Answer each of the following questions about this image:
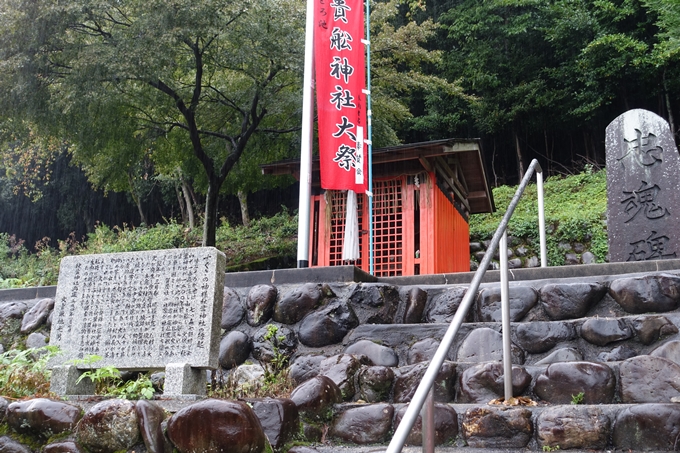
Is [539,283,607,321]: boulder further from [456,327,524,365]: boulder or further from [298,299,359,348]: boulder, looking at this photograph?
[298,299,359,348]: boulder

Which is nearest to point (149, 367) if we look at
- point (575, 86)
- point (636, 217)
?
point (636, 217)

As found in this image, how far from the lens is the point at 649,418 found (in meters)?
3.23

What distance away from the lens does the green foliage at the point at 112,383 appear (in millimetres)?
4559

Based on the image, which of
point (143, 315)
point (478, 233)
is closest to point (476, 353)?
point (143, 315)

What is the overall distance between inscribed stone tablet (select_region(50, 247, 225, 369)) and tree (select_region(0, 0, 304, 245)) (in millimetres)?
7159

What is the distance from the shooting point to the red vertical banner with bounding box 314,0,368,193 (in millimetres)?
8258

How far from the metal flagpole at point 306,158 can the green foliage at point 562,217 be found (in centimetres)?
977

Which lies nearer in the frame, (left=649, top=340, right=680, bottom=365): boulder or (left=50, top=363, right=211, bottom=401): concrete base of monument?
(left=649, top=340, right=680, bottom=365): boulder

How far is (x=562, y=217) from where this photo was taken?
53.1 ft

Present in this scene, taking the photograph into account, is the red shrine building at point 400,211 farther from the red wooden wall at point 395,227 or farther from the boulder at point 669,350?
the boulder at point 669,350

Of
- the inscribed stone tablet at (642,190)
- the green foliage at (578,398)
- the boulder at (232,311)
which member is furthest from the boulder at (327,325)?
the inscribed stone tablet at (642,190)

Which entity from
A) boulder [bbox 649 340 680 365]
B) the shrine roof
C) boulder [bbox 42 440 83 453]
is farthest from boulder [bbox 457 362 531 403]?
the shrine roof

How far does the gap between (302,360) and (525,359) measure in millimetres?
1837

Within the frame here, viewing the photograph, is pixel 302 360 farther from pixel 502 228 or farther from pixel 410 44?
pixel 410 44
